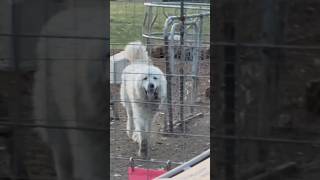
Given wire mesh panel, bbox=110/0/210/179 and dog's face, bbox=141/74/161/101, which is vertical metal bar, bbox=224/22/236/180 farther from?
dog's face, bbox=141/74/161/101

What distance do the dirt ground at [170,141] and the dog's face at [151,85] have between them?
0.64 ft

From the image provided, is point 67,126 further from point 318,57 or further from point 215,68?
point 318,57

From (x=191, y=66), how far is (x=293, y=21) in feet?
14.3

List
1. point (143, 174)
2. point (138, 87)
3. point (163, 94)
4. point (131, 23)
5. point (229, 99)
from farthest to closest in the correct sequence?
point (131, 23) → point (163, 94) → point (138, 87) → point (143, 174) → point (229, 99)

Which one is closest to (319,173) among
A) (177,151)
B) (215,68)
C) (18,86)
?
(215,68)

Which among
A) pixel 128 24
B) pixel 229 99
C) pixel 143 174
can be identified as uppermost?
pixel 128 24

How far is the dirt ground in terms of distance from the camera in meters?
5.22

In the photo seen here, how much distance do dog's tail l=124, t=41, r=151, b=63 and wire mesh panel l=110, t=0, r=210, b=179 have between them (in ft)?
0.11

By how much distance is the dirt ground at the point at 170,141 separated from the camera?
5.22 meters

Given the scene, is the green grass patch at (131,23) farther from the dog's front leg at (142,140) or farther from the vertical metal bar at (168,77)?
the dog's front leg at (142,140)

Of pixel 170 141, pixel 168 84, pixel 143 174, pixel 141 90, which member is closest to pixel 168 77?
pixel 168 84

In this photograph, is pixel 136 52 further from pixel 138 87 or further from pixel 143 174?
pixel 143 174

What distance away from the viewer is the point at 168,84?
5.69 m

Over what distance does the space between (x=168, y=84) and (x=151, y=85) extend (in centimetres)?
29
